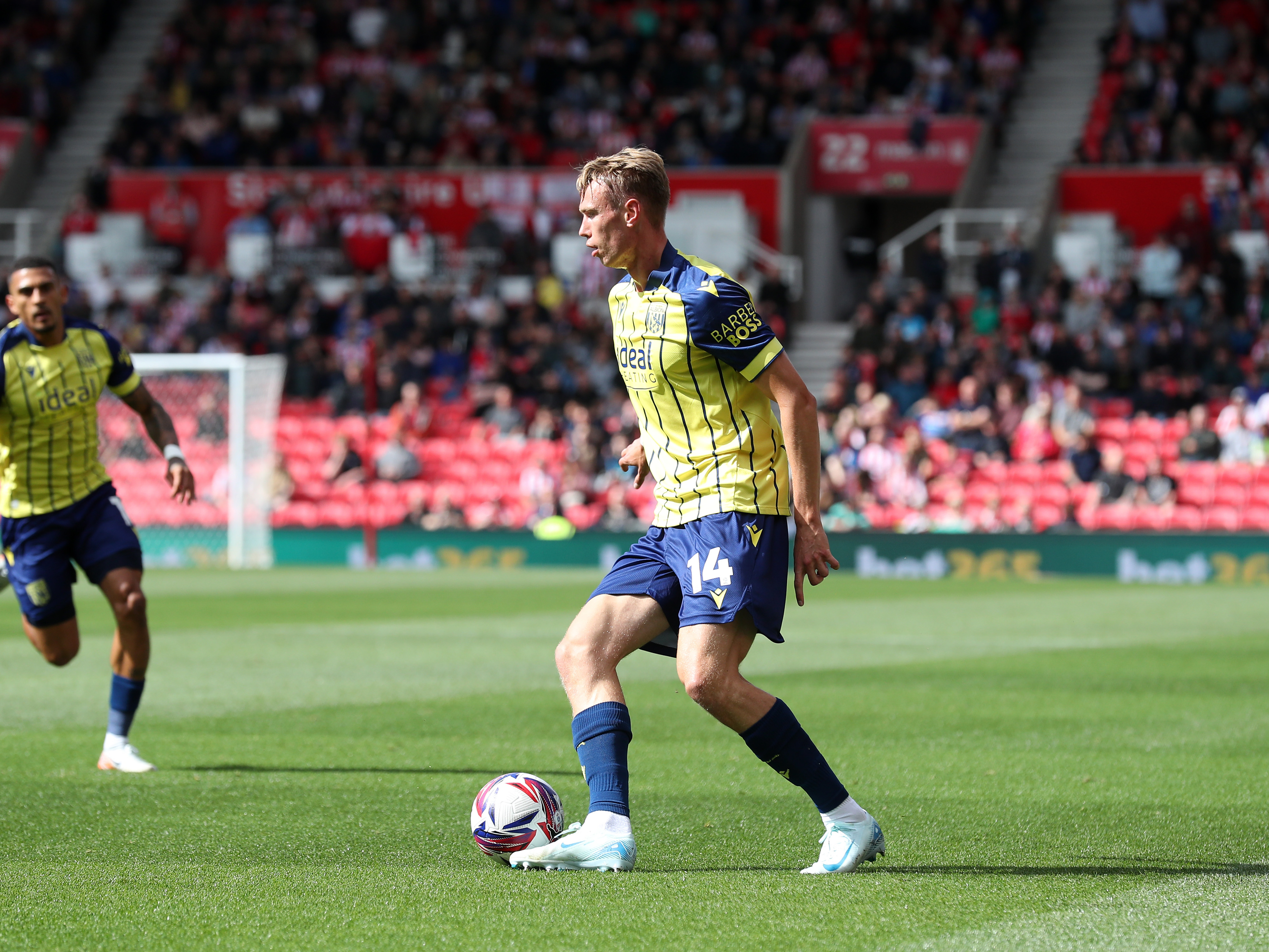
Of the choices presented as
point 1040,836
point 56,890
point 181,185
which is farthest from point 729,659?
point 181,185

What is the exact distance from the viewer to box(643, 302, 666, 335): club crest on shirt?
505 centimetres

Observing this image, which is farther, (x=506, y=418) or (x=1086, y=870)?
(x=506, y=418)

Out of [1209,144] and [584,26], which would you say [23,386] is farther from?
[584,26]

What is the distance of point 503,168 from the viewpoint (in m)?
30.3

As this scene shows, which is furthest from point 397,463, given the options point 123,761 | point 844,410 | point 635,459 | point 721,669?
point 721,669

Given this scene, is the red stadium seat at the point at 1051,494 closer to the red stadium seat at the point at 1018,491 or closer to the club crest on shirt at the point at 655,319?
the red stadium seat at the point at 1018,491

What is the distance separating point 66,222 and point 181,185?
205cm

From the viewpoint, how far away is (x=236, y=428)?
24.0m

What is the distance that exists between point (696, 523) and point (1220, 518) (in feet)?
60.1

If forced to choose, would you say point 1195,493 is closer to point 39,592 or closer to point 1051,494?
point 1051,494

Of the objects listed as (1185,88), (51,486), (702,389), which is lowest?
(51,486)

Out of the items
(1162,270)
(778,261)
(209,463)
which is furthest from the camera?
(778,261)

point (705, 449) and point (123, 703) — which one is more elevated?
point (705, 449)

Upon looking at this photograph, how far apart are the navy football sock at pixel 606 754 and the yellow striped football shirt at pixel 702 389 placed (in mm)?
567
